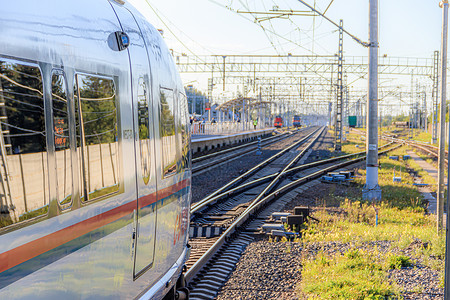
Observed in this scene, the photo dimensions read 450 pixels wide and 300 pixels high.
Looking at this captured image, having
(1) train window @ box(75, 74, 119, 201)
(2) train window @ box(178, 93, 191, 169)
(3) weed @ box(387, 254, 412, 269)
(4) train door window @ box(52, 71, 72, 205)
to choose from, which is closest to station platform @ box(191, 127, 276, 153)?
(3) weed @ box(387, 254, 412, 269)

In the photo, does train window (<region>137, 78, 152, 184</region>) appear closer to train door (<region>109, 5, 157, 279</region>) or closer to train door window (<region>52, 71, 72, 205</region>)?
train door (<region>109, 5, 157, 279</region>)

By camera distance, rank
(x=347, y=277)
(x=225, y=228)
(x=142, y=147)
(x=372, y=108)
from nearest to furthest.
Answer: (x=142, y=147), (x=347, y=277), (x=225, y=228), (x=372, y=108)

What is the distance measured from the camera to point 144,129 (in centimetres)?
513

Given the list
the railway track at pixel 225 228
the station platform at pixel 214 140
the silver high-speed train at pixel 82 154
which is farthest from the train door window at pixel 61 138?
the station platform at pixel 214 140

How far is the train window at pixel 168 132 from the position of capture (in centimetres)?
589

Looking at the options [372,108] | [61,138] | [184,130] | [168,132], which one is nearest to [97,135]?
[61,138]

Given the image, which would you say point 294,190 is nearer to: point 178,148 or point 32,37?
point 178,148

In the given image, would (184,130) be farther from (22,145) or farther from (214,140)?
(214,140)

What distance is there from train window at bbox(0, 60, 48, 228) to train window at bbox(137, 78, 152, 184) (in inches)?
67.6

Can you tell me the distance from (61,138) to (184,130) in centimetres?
390

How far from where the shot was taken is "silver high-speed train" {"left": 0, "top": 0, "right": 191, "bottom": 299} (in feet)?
10.0

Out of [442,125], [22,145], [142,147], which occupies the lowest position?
[442,125]

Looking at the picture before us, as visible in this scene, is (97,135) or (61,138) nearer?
(61,138)

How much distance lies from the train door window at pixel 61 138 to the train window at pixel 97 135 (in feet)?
0.61
